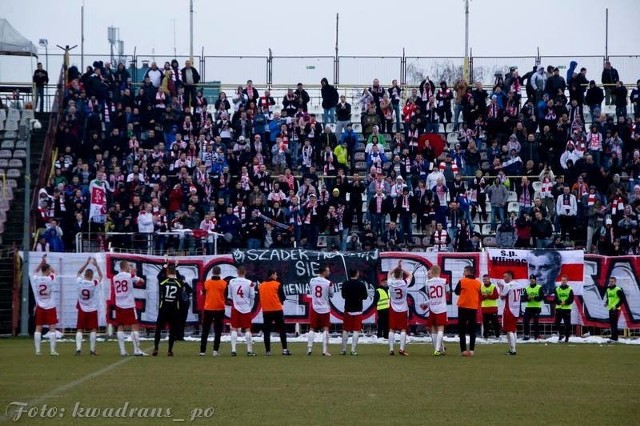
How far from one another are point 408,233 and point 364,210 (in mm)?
3391

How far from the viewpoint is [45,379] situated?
21328 mm

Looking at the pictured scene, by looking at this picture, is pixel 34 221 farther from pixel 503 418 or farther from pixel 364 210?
pixel 503 418

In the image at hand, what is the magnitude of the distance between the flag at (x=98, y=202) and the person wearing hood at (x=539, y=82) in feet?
53.6

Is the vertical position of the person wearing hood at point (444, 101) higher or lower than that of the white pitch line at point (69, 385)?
higher

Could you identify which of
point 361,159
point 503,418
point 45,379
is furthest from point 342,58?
point 503,418

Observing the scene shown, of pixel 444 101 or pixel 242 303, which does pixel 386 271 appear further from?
pixel 444 101

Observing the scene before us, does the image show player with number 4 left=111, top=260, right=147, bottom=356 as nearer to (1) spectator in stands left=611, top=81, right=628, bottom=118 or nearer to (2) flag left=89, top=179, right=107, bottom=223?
(2) flag left=89, top=179, right=107, bottom=223

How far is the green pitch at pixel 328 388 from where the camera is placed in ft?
53.1

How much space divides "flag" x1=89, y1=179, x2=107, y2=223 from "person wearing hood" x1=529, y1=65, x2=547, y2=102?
1634 centimetres

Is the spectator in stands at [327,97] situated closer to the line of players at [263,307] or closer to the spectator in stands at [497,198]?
the spectator in stands at [497,198]

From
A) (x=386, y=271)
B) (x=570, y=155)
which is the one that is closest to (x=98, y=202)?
(x=386, y=271)

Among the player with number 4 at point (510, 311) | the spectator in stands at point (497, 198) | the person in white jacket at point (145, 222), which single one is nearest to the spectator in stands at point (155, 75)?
the person in white jacket at point (145, 222)

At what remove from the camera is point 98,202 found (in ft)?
130

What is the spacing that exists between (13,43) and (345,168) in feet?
47.3
